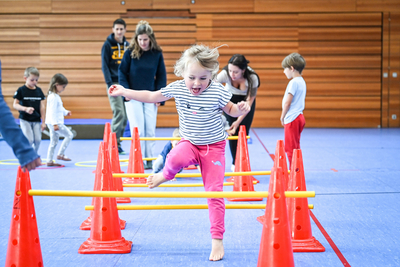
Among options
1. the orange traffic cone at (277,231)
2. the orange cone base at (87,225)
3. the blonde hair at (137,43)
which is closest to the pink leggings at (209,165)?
the orange traffic cone at (277,231)

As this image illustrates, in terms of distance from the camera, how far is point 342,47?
912cm

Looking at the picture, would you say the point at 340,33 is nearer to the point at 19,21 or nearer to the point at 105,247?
the point at 19,21

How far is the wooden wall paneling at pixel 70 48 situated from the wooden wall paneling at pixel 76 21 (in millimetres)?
387

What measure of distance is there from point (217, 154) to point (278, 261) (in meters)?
0.63

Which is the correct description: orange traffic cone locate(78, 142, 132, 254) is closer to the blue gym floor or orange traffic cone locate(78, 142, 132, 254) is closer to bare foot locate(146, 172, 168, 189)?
the blue gym floor

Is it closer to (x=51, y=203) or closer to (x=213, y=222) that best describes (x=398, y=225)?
(x=213, y=222)

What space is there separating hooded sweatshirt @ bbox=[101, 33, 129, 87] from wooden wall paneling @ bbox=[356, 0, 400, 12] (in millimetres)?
6569

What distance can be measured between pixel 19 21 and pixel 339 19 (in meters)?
7.46

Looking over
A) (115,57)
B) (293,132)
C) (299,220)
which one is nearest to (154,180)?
(299,220)

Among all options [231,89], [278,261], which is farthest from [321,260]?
[231,89]

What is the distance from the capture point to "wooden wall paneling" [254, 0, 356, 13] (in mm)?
8984

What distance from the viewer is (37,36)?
8.98m

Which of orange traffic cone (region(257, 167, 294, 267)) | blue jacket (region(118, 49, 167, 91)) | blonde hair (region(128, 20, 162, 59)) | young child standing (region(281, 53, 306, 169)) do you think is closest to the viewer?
orange traffic cone (region(257, 167, 294, 267))

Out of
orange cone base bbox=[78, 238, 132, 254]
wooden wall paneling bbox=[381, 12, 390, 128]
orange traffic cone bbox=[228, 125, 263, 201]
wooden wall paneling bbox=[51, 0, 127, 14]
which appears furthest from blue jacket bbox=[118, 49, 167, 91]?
wooden wall paneling bbox=[381, 12, 390, 128]
